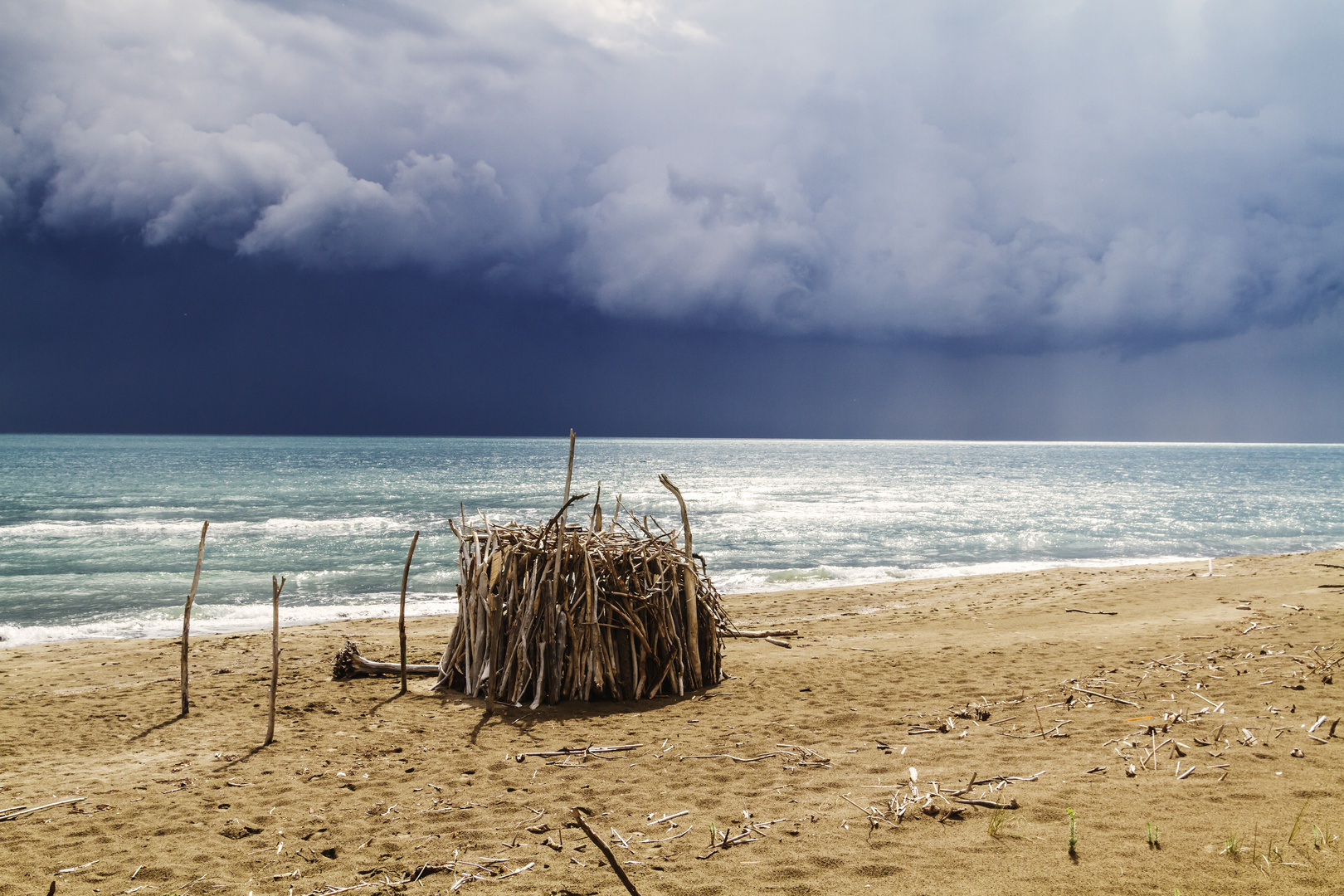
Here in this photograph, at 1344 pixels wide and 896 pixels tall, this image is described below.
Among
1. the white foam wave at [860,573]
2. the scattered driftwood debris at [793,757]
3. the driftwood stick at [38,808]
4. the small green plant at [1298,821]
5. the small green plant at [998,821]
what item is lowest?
the white foam wave at [860,573]

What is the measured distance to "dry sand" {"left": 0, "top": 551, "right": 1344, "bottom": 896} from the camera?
3430 millimetres

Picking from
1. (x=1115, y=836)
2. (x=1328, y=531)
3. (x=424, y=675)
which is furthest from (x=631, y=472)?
(x=1115, y=836)

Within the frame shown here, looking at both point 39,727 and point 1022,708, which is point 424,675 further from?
point 1022,708

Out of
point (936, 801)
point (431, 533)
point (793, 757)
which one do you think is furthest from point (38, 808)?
point (431, 533)

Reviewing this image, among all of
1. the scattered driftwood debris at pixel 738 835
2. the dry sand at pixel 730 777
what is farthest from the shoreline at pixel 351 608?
the scattered driftwood debris at pixel 738 835

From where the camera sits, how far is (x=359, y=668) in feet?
25.5

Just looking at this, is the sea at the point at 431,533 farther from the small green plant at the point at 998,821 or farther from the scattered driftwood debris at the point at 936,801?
the small green plant at the point at 998,821

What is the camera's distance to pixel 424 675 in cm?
770

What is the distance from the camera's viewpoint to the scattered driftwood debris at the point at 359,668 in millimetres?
7672

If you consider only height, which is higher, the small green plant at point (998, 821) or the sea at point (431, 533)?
the small green plant at point (998, 821)

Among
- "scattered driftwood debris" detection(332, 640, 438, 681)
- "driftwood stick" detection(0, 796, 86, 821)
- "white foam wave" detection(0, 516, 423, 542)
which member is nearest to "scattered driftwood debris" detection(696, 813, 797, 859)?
"driftwood stick" detection(0, 796, 86, 821)

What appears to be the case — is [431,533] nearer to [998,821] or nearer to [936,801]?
[936,801]

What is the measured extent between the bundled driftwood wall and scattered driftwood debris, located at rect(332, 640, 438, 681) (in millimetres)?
892

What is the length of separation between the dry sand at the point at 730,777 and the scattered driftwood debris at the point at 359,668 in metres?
0.19
